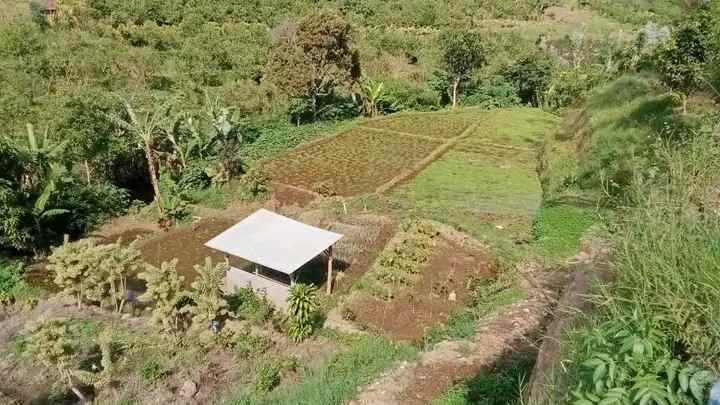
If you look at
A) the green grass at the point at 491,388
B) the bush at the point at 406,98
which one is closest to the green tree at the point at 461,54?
the bush at the point at 406,98

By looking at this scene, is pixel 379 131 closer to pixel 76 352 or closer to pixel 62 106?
pixel 62 106

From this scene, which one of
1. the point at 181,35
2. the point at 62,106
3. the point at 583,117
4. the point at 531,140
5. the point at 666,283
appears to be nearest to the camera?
the point at 666,283

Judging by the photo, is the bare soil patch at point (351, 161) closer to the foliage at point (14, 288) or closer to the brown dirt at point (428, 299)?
the brown dirt at point (428, 299)

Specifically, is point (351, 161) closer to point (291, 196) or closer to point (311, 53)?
Result: point (291, 196)

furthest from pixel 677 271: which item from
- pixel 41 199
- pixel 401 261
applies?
pixel 41 199

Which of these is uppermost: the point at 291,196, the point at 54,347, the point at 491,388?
the point at 491,388

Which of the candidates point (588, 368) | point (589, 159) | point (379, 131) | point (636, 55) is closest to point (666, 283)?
point (588, 368)
